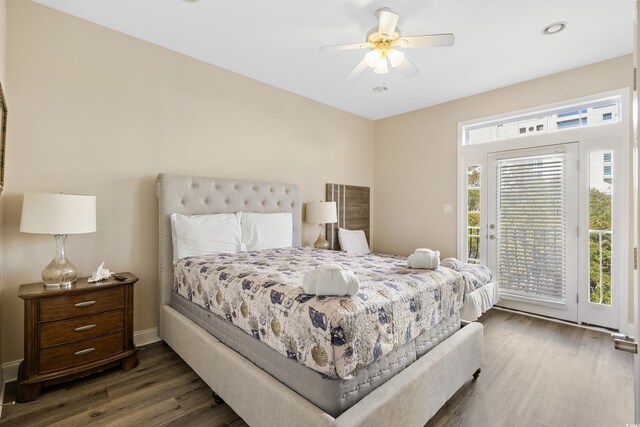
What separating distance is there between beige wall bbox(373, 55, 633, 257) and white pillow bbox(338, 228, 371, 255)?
0.58 meters

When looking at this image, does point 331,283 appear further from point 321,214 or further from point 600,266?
point 600,266

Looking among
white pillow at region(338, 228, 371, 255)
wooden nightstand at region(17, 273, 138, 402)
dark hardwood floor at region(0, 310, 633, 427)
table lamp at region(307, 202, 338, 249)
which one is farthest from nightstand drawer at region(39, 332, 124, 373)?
white pillow at region(338, 228, 371, 255)

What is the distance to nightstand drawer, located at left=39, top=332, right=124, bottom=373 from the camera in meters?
1.96

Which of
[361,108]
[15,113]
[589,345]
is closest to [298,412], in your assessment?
[15,113]

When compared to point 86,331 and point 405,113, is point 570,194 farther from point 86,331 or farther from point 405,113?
point 86,331

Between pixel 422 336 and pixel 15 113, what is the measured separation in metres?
3.22

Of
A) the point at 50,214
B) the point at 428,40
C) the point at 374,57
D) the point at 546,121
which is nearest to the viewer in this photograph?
the point at 50,214

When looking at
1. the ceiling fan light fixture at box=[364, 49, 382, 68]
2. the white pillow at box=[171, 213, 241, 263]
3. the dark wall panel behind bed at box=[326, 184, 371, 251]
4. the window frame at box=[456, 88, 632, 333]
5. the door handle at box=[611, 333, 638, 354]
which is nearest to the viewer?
the door handle at box=[611, 333, 638, 354]

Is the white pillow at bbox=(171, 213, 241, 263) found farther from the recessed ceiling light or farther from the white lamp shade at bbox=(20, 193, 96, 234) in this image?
the recessed ceiling light

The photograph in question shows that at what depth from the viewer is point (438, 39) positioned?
7.12ft

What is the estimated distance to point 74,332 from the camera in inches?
81.4

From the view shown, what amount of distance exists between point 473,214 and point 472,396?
2673mm

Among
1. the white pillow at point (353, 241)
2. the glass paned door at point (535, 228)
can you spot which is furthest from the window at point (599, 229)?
the white pillow at point (353, 241)

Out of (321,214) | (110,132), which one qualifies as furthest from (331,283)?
(321,214)
